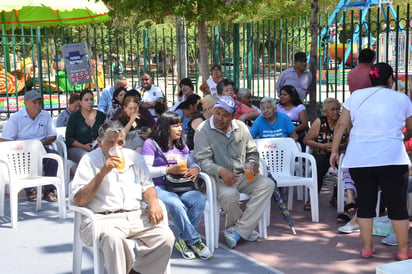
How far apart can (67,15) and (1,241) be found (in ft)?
29.7

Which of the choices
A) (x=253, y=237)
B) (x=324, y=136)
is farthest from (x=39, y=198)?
(x=324, y=136)

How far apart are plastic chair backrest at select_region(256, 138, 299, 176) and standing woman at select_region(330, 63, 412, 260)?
1799mm

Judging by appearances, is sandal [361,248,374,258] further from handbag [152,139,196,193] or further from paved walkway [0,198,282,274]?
handbag [152,139,196,193]

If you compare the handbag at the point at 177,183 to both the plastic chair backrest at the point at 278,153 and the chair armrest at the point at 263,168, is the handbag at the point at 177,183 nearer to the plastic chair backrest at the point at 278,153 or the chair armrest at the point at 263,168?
the chair armrest at the point at 263,168

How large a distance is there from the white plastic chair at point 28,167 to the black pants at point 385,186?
125 inches

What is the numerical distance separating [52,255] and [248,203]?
182 cm

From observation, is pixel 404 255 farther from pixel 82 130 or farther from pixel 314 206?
pixel 82 130

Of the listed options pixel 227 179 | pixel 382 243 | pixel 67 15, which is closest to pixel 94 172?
pixel 227 179

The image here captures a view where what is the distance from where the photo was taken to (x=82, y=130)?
739 centimetres

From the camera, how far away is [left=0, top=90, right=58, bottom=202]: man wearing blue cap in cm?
707

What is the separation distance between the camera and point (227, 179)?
5449 mm

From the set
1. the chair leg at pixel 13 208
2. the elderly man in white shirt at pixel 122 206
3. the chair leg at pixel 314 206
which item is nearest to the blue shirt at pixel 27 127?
the chair leg at pixel 13 208

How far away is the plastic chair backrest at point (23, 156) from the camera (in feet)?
21.7

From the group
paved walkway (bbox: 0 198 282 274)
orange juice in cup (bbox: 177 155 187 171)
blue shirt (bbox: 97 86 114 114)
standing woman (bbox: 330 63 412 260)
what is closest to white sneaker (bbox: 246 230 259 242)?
paved walkway (bbox: 0 198 282 274)
